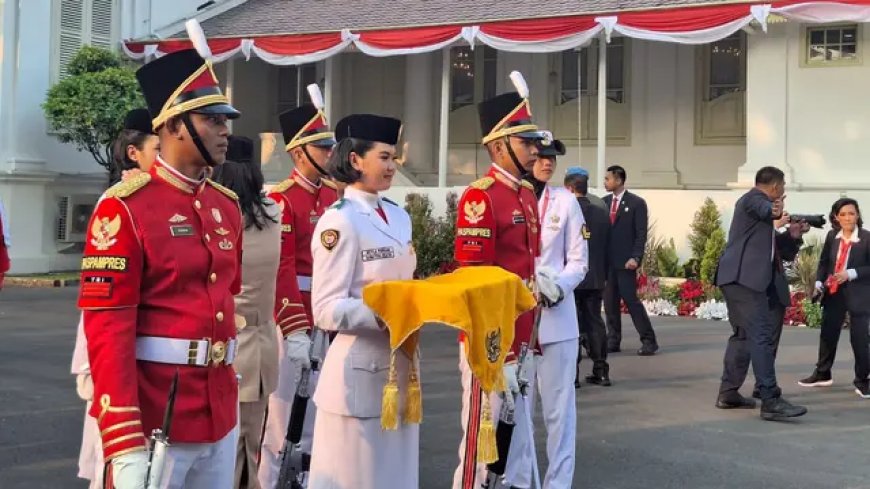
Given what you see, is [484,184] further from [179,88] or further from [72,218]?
[72,218]

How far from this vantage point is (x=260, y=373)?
522 centimetres

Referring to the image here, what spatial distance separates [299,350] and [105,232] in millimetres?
2185

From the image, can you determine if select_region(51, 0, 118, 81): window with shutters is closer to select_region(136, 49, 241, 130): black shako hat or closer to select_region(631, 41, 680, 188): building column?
select_region(631, 41, 680, 188): building column

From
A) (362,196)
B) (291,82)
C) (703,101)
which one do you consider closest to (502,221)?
(362,196)

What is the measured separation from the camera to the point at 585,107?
22.6 m

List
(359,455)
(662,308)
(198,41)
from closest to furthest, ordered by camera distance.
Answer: (198,41), (359,455), (662,308)

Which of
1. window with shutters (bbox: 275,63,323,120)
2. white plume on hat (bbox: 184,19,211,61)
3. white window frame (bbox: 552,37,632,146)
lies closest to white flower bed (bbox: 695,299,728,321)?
white window frame (bbox: 552,37,632,146)

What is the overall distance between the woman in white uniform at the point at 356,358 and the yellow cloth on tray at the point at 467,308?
4.5 inches

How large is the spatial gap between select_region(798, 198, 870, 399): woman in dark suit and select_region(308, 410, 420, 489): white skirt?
6806 mm

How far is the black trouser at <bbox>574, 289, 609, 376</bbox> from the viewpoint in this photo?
9.90 m

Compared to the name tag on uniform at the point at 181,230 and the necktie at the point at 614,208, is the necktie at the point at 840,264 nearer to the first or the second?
the necktie at the point at 614,208

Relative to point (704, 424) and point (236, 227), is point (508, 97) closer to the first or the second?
point (236, 227)

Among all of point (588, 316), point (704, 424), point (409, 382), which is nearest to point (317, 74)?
point (588, 316)

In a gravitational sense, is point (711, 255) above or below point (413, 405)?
above
